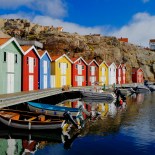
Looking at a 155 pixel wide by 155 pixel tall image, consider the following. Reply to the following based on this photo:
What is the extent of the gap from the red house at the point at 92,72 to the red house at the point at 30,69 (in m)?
29.2

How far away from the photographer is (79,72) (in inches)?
3118

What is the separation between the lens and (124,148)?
28391 millimetres

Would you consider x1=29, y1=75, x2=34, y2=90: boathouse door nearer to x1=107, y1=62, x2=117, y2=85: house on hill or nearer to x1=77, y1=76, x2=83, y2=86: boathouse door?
x1=77, y1=76, x2=83, y2=86: boathouse door

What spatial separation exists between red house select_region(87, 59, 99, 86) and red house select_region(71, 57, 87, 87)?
87.9 inches

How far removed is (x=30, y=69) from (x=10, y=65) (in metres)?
7.45

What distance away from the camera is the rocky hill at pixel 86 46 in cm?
11681

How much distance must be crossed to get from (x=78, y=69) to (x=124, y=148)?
51.2 m

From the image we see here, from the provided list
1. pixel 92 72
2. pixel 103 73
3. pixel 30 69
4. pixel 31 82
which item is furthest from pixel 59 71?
pixel 103 73

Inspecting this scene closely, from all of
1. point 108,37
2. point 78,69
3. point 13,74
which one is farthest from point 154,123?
point 108,37

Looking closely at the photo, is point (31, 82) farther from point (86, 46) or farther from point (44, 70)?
point (86, 46)

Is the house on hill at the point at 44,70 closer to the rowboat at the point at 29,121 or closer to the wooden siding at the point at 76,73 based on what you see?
the wooden siding at the point at 76,73

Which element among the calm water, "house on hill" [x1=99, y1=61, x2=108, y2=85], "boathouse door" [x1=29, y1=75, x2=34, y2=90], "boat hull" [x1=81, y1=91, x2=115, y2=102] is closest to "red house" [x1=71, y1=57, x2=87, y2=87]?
"boat hull" [x1=81, y1=91, x2=115, y2=102]

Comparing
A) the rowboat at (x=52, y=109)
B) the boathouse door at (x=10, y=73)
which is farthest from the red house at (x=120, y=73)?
the rowboat at (x=52, y=109)

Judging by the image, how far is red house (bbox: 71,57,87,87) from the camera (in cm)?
7675
